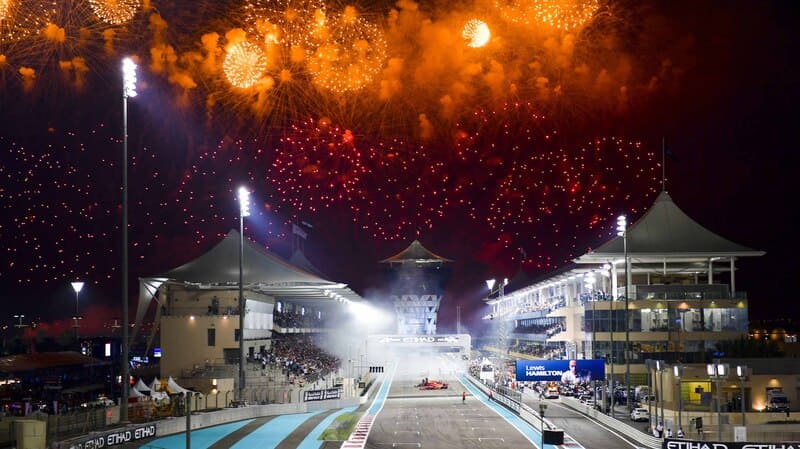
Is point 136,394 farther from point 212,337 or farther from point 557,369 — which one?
point 557,369

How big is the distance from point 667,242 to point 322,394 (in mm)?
36180

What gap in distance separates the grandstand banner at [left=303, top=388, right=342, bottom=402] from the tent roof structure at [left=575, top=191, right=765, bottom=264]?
2735cm

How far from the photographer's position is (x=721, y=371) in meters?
48.8

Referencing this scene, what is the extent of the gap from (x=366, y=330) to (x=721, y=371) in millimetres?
138257

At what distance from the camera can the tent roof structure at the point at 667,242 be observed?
290ft

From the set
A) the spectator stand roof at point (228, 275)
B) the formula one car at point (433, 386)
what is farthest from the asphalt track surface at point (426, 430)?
the formula one car at point (433, 386)

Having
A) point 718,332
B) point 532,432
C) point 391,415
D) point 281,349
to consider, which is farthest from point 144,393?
point 718,332

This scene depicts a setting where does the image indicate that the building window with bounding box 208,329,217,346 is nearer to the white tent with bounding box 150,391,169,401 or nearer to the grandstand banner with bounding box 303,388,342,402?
the grandstand banner with bounding box 303,388,342,402

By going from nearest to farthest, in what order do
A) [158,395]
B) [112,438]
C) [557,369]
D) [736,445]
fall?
[112,438] → [736,445] → [158,395] → [557,369]

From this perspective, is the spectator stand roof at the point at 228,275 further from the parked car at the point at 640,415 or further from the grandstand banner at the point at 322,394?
the parked car at the point at 640,415

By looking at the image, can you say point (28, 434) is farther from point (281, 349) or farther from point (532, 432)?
point (281, 349)

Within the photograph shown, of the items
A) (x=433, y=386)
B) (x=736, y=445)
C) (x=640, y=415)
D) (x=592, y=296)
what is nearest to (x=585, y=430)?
(x=640, y=415)

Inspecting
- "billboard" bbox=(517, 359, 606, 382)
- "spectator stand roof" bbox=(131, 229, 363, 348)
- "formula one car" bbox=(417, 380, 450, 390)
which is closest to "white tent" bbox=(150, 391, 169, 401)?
"spectator stand roof" bbox=(131, 229, 363, 348)

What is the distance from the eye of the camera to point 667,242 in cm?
8981
